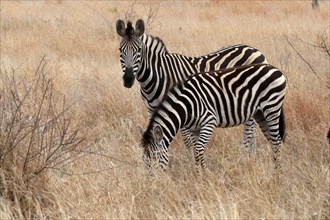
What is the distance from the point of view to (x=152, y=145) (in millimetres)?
4656

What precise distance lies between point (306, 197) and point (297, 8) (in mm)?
15229

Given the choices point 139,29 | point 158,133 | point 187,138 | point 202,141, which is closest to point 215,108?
point 202,141

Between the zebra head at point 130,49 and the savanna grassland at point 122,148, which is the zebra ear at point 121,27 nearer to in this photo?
the zebra head at point 130,49

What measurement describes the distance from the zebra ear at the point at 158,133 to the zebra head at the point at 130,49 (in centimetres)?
118

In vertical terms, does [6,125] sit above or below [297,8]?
below

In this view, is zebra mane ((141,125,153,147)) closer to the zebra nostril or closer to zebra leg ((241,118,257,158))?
the zebra nostril

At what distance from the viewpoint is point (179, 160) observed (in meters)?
5.36

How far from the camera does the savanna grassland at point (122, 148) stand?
Result: 160 inches

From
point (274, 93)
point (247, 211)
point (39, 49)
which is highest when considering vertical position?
Result: point (39, 49)

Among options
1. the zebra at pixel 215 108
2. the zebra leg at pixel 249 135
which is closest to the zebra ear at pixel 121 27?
the zebra at pixel 215 108

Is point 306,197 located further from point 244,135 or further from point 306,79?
point 306,79

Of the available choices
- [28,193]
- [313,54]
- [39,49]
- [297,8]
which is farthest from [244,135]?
[297,8]

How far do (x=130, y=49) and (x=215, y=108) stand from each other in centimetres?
117

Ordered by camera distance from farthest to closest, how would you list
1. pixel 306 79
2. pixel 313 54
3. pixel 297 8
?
pixel 297 8 < pixel 313 54 < pixel 306 79
